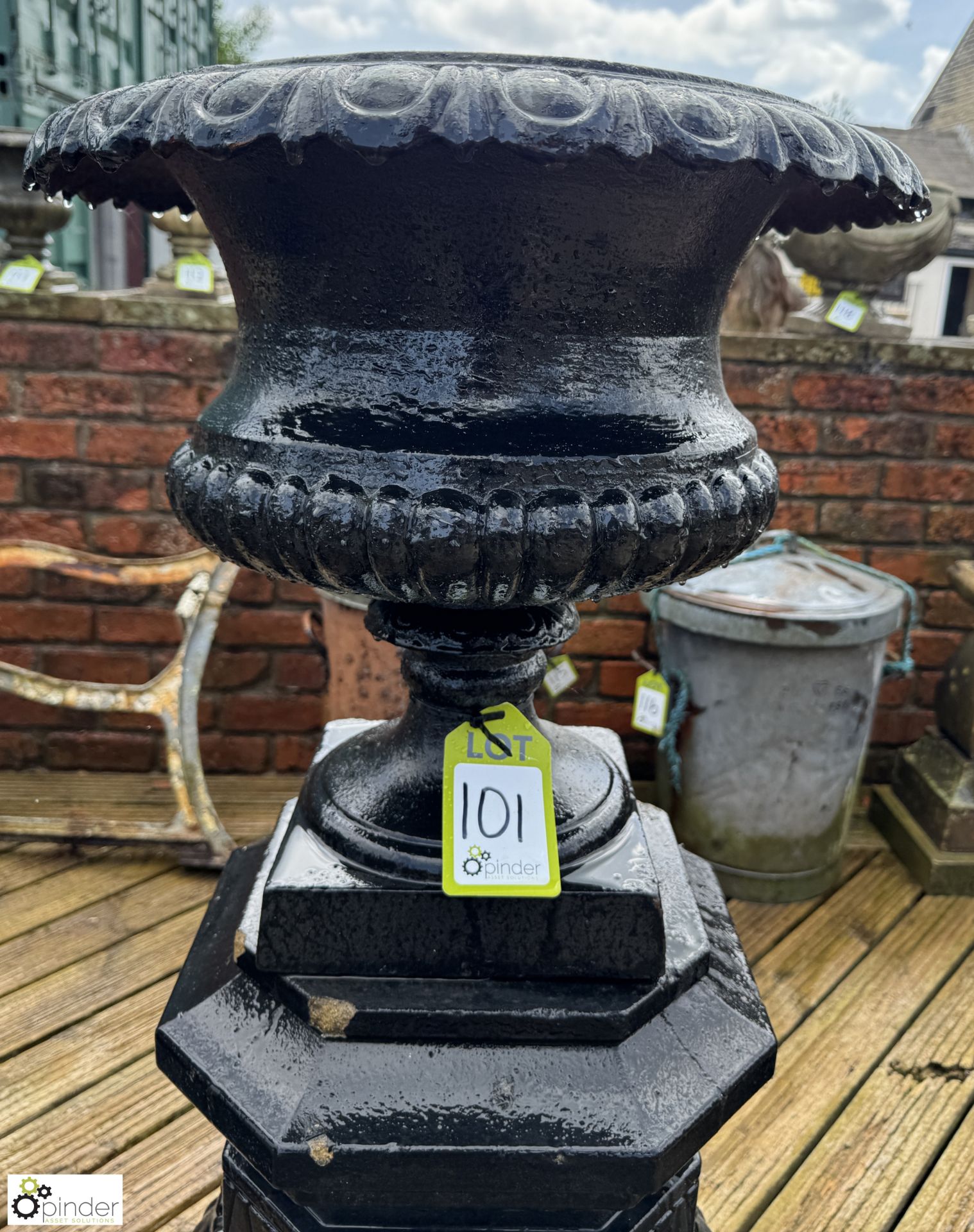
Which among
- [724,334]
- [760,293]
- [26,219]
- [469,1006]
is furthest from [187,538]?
[760,293]

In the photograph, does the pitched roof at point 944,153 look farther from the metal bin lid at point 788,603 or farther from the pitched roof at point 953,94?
the metal bin lid at point 788,603

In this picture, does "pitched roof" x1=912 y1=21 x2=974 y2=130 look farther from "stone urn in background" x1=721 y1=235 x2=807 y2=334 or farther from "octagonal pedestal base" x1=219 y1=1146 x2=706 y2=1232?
"octagonal pedestal base" x1=219 y1=1146 x2=706 y2=1232

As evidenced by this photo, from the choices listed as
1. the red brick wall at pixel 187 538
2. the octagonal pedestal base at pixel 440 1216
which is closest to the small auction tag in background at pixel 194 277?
the red brick wall at pixel 187 538

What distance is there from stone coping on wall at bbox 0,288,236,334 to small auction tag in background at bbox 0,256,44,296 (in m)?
0.02

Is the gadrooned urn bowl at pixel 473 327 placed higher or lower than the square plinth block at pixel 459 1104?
higher

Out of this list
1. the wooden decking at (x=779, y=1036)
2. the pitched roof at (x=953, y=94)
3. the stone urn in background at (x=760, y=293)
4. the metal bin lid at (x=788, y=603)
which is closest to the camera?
the wooden decking at (x=779, y=1036)

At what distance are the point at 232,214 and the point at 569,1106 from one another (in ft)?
2.62

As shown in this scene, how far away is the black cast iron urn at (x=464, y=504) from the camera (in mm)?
646

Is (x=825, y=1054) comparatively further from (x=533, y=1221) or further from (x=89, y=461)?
(x=89, y=461)

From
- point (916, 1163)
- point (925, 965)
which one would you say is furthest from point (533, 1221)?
point (925, 965)

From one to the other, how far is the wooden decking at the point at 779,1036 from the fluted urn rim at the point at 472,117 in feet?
4.47

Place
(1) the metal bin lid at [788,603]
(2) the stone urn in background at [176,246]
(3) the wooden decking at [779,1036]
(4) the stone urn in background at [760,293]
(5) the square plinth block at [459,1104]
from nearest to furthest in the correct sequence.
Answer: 1. (5) the square plinth block at [459,1104]
2. (3) the wooden decking at [779,1036]
3. (1) the metal bin lid at [788,603]
4. (2) the stone urn in background at [176,246]
5. (4) the stone urn in background at [760,293]

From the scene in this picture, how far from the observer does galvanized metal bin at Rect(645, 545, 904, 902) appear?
6.45 feet

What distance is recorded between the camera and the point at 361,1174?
792 mm
